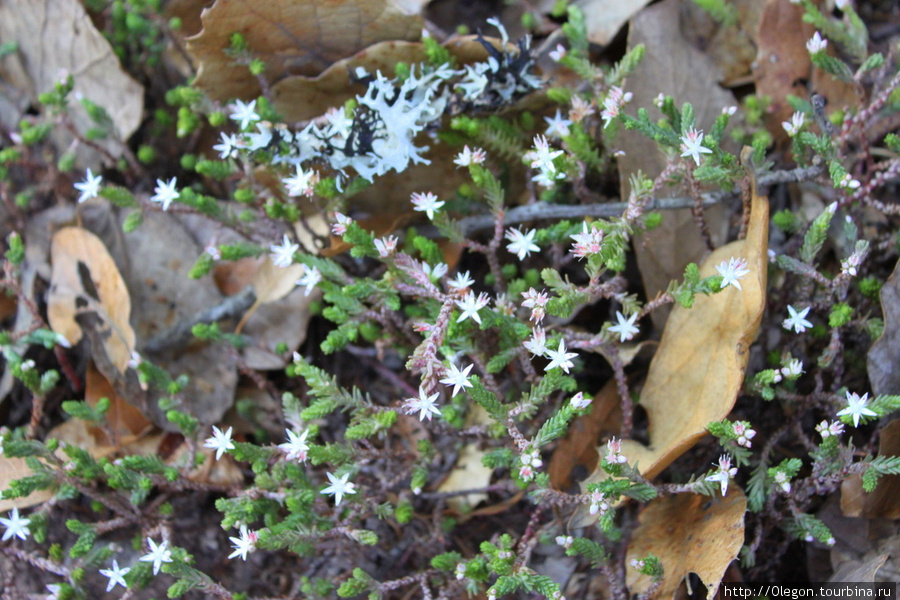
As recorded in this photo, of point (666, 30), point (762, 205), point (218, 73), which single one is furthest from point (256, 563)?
point (666, 30)

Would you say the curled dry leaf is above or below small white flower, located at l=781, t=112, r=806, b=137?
below

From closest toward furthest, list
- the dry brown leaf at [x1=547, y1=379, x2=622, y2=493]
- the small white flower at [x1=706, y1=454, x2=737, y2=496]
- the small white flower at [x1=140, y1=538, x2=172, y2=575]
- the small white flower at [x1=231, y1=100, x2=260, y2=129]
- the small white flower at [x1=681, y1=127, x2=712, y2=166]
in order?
the small white flower at [x1=706, y1=454, x2=737, y2=496], the small white flower at [x1=681, y1=127, x2=712, y2=166], the small white flower at [x1=140, y1=538, x2=172, y2=575], the small white flower at [x1=231, y1=100, x2=260, y2=129], the dry brown leaf at [x1=547, y1=379, x2=622, y2=493]

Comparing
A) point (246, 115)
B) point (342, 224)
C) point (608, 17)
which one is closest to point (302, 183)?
point (342, 224)

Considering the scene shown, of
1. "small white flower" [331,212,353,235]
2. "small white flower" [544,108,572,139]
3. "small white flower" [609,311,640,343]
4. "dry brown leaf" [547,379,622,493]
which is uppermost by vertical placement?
"small white flower" [544,108,572,139]

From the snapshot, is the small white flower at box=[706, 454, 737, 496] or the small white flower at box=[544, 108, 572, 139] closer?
the small white flower at box=[706, 454, 737, 496]

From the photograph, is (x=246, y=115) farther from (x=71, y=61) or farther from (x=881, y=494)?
(x=881, y=494)

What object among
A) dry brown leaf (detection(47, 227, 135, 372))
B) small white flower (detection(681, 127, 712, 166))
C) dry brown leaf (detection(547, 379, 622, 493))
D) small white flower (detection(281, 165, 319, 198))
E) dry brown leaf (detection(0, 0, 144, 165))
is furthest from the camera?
dry brown leaf (detection(0, 0, 144, 165))

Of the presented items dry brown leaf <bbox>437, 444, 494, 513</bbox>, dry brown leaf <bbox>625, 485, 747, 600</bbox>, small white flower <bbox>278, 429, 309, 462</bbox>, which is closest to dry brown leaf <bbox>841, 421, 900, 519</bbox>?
dry brown leaf <bbox>625, 485, 747, 600</bbox>

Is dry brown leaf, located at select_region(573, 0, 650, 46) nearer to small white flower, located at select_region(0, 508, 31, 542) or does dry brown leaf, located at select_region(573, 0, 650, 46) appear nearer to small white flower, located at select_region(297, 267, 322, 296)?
small white flower, located at select_region(297, 267, 322, 296)
